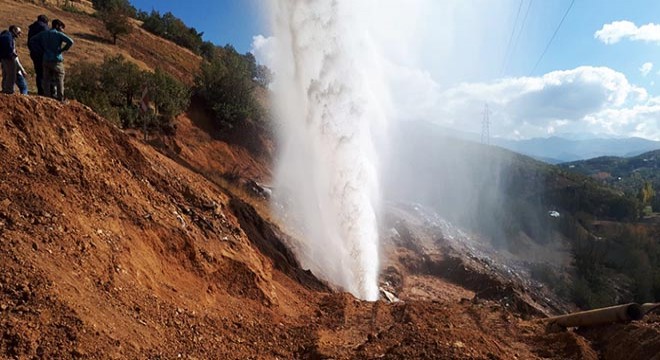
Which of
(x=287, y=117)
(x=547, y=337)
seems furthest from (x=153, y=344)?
(x=287, y=117)

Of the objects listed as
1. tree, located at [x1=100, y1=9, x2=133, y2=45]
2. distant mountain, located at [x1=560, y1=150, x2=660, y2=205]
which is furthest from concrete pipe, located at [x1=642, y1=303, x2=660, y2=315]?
distant mountain, located at [x1=560, y1=150, x2=660, y2=205]

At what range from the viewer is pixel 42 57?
8781 mm

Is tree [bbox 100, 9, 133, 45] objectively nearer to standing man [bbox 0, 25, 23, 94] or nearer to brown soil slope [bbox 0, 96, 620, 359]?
standing man [bbox 0, 25, 23, 94]

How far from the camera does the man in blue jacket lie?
8.62 m

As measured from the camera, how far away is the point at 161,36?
120 ft

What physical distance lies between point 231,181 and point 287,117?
300 inches

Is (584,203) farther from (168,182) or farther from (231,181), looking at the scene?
(168,182)

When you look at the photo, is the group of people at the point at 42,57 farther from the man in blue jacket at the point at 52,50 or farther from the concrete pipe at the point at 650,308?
the concrete pipe at the point at 650,308

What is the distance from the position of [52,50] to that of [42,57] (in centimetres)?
27

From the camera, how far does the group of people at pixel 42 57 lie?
8578 millimetres

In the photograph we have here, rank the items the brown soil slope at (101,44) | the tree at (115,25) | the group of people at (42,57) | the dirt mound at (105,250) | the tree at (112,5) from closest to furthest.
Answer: the dirt mound at (105,250), the group of people at (42,57), the brown soil slope at (101,44), the tree at (115,25), the tree at (112,5)

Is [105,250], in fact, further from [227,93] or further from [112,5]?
[112,5]

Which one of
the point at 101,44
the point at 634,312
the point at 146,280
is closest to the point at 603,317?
the point at 634,312

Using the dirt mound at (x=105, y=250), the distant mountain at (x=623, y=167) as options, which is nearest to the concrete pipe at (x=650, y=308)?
the dirt mound at (x=105, y=250)
